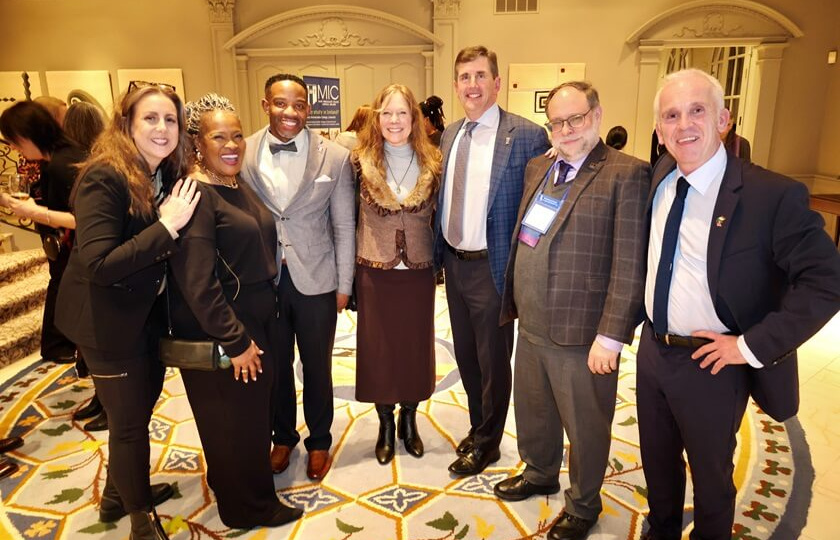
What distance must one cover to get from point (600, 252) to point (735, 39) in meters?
7.43

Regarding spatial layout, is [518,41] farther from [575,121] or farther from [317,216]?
[575,121]

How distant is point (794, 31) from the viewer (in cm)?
732

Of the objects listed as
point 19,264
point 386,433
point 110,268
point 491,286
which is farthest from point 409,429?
point 19,264

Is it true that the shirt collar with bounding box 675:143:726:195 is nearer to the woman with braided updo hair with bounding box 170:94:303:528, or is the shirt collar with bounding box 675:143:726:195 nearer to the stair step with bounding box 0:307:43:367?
the woman with braided updo hair with bounding box 170:94:303:528

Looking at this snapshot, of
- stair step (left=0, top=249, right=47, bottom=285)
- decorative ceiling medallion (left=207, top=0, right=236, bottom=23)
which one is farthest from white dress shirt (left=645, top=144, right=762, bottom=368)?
decorative ceiling medallion (left=207, top=0, right=236, bottom=23)

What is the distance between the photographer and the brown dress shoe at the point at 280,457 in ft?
8.60

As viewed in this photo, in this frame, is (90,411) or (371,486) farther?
(90,411)

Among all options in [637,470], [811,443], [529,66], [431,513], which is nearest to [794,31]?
[529,66]

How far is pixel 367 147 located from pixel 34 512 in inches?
85.2

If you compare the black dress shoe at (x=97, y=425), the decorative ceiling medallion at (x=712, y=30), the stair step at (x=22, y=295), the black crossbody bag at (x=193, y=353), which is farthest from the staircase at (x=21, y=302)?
the decorative ceiling medallion at (x=712, y=30)

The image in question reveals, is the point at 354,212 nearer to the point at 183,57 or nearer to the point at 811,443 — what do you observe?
the point at 811,443

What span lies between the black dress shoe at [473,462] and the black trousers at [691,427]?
86 cm

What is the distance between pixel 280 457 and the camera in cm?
265

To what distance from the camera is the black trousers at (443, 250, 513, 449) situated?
2.44 m
